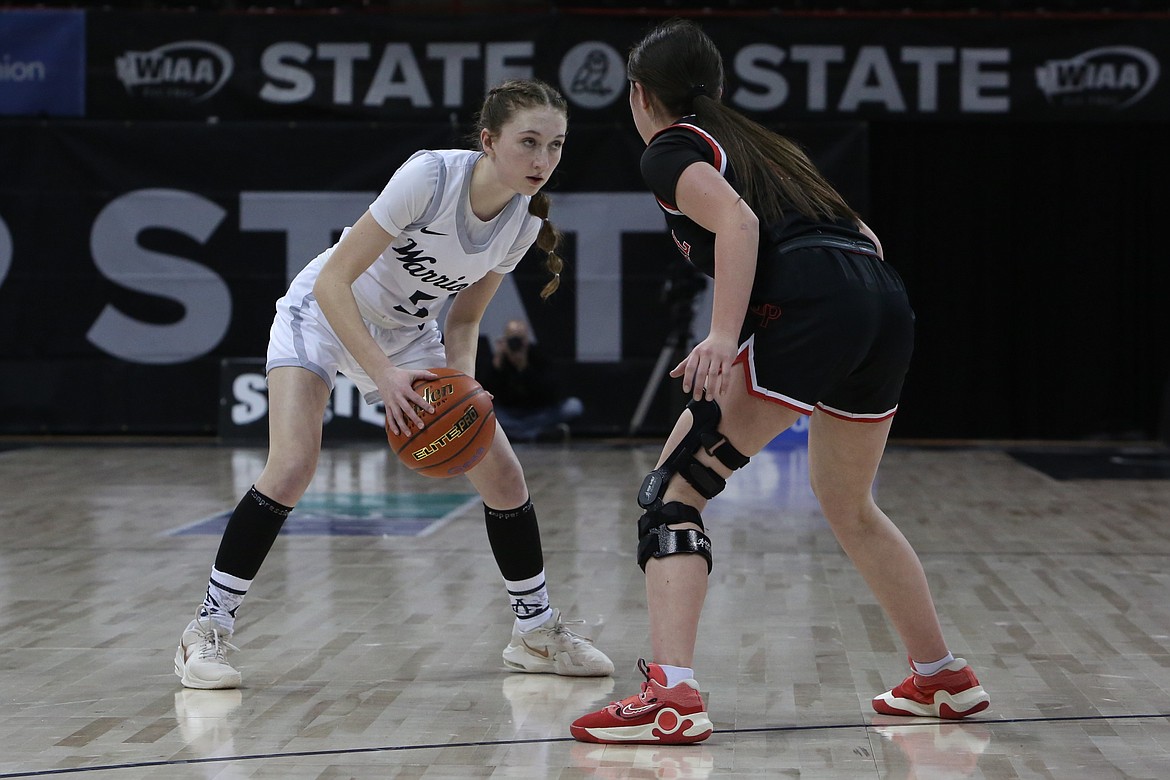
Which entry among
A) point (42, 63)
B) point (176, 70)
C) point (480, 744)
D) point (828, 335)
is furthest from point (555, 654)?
point (42, 63)

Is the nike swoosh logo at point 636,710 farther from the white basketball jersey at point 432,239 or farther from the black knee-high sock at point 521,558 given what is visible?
the white basketball jersey at point 432,239

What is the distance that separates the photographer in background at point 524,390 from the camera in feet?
34.3

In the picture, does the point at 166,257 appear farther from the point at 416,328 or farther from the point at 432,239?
the point at 432,239

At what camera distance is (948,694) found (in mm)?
3107

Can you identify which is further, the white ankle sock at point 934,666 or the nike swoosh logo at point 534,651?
the nike swoosh logo at point 534,651

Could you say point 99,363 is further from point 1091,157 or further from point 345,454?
point 1091,157

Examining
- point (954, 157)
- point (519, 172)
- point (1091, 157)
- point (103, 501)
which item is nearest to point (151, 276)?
Answer: point (103, 501)

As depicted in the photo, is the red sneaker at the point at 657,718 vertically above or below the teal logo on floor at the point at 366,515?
above

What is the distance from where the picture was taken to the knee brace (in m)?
2.89

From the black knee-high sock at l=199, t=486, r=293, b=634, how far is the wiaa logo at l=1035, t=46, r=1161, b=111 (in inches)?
349

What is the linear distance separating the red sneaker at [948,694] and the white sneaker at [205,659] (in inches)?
63.7

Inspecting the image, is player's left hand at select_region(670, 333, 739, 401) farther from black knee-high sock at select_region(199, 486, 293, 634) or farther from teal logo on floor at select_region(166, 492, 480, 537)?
teal logo on floor at select_region(166, 492, 480, 537)

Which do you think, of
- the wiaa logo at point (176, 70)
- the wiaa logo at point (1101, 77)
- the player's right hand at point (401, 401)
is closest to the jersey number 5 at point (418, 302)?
the player's right hand at point (401, 401)

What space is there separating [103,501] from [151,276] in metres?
4.07
